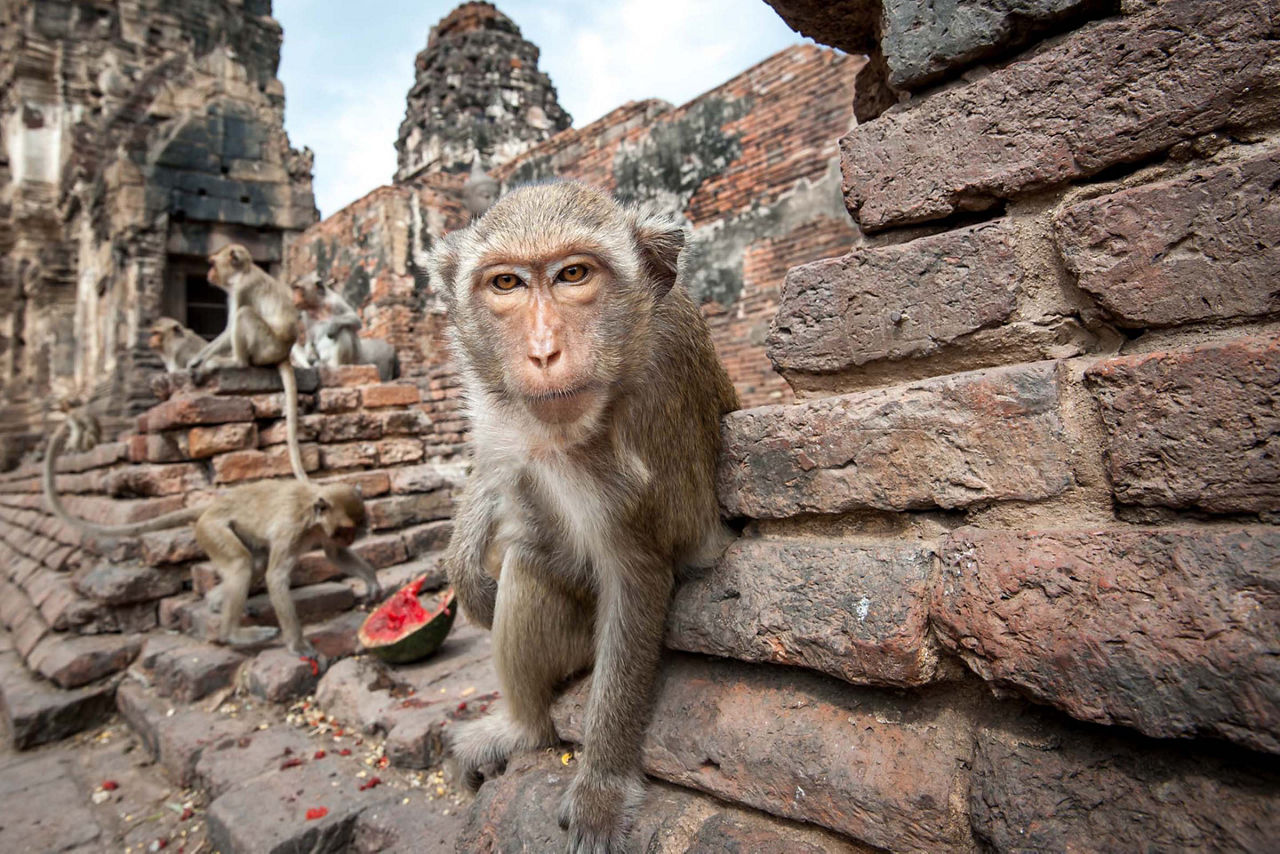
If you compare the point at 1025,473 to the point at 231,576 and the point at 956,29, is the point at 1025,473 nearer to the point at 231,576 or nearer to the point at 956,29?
the point at 956,29

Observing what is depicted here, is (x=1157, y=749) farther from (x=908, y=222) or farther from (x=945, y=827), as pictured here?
(x=908, y=222)

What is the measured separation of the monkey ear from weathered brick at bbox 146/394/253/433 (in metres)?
5.20

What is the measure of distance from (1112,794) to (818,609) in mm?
598

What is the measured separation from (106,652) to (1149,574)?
19.0ft

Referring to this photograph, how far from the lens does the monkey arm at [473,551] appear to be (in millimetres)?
2329

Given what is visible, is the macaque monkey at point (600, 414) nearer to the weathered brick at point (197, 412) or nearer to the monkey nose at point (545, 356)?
the monkey nose at point (545, 356)

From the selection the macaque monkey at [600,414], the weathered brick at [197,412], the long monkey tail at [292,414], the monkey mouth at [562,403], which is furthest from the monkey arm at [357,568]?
the monkey mouth at [562,403]

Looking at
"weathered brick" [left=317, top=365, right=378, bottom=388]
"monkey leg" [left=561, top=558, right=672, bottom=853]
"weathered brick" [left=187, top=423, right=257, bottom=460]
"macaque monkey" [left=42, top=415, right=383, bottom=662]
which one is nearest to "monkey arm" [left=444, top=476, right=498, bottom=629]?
"monkey leg" [left=561, top=558, right=672, bottom=853]

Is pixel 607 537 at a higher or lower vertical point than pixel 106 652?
higher

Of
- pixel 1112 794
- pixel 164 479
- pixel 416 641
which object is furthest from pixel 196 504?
pixel 1112 794

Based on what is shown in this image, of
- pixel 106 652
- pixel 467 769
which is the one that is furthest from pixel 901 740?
pixel 106 652

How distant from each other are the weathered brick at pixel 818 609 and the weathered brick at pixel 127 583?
16.2ft

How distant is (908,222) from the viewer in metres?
1.65

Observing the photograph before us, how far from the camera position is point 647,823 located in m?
1.75
